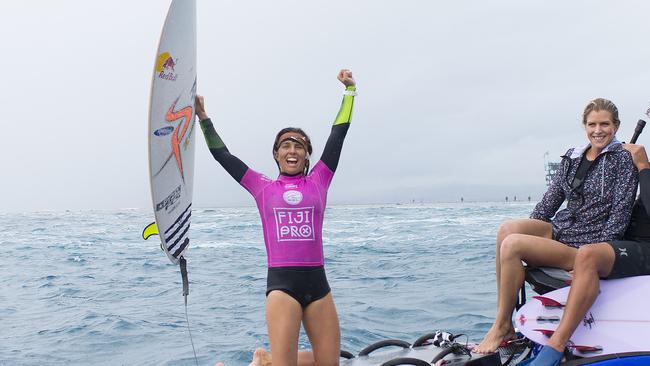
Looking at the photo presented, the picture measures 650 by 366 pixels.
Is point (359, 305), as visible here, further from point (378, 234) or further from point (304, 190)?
point (378, 234)

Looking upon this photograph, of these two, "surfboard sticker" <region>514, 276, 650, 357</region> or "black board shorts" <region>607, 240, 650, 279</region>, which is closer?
"surfboard sticker" <region>514, 276, 650, 357</region>

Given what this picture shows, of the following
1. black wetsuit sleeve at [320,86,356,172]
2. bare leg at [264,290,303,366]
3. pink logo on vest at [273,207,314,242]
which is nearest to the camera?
bare leg at [264,290,303,366]

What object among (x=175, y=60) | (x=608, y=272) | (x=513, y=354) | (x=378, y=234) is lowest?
(x=378, y=234)

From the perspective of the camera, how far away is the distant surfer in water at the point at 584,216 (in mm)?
3846

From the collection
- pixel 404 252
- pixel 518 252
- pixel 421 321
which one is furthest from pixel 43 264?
pixel 518 252

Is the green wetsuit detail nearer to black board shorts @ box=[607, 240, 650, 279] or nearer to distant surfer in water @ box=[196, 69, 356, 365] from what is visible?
distant surfer in water @ box=[196, 69, 356, 365]

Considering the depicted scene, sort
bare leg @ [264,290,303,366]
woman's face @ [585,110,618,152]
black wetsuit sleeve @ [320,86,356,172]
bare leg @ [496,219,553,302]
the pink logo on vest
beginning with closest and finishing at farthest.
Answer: bare leg @ [264,290,303,366], the pink logo on vest, black wetsuit sleeve @ [320,86,356,172], woman's face @ [585,110,618,152], bare leg @ [496,219,553,302]

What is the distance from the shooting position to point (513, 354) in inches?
160

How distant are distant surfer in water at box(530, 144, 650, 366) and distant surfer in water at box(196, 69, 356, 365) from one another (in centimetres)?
126

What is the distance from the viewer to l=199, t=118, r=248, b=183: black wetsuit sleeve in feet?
12.4

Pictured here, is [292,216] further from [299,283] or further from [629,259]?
[629,259]

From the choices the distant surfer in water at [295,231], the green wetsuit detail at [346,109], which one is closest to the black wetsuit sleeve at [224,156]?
the distant surfer in water at [295,231]

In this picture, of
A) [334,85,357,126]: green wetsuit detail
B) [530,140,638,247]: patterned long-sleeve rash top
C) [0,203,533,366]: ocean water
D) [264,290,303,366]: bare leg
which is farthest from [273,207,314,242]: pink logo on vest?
[0,203,533,366]: ocean water

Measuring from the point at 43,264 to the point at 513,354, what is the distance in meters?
16.3
